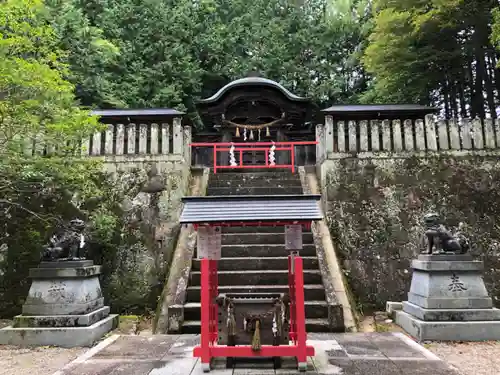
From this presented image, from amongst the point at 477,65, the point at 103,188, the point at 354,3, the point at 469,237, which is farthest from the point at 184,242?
the point at 354,3

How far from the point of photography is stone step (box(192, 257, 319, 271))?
7375mm

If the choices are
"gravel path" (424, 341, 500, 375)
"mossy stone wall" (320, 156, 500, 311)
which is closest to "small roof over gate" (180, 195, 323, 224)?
"gravel path" (424, 341, 500, 375)

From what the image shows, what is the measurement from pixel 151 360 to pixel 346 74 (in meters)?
22.9

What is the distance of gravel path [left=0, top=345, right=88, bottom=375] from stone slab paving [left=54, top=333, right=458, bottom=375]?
29cm

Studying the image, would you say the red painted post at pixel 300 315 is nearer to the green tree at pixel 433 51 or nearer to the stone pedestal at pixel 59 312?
the stone pedestal at pixel 59 312

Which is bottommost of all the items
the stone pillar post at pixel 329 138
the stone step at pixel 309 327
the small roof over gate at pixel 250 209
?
the stone step at pixel 309 327

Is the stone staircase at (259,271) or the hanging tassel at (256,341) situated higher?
the stone staircase at (259,271)

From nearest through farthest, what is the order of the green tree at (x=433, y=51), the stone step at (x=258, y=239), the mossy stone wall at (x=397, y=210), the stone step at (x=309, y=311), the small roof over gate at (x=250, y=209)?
the small roof over gate at (x=250, y=209)
the stone step at (x=309, y=311)
the mossy stone wall at (x=397, y=210)
the stone step at (x=258, y=239)
the green tree at (x=433, y=51)

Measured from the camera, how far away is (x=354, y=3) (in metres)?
24.4

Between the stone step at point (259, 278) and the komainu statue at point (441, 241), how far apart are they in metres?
2.07

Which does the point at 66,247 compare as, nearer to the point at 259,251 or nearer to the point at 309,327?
the point at 259,251

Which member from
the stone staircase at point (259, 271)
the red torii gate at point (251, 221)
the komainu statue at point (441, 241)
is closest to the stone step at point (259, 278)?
the stone staircase at point (259, 271)

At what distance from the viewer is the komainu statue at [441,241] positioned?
19.9ft

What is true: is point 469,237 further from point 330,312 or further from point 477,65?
point 477,65
